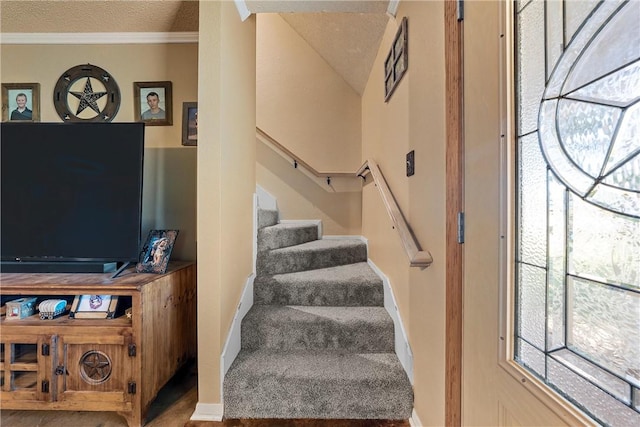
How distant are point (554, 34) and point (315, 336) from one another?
1624mm

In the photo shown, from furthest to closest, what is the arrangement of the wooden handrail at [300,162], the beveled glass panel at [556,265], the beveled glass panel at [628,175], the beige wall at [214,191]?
the wooden handrail at [300,162] < the beige wall at [214,191] < the beveled glass panel at [556,265] < the beveled glass panel at [628,175]

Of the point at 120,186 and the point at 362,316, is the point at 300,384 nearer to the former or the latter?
the point at 362,316

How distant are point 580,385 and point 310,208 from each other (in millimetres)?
2441

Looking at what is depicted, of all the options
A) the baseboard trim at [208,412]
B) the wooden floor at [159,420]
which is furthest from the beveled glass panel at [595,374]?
the baseboard trim at [208,412]

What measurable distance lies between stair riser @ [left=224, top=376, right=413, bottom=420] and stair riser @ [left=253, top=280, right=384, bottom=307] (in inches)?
21.7

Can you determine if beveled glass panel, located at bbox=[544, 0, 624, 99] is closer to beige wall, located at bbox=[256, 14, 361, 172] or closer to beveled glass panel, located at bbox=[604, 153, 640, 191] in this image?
beveled glass panel, located at bbox=[604, 153, 640, 191]

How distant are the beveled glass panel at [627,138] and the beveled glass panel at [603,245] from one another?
89 mm

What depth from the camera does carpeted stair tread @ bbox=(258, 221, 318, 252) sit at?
7.33ft

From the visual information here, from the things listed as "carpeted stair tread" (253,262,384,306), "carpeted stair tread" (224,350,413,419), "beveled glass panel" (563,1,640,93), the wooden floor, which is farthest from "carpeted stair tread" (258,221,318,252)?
"beveled glass panel" (563,1,640,93)

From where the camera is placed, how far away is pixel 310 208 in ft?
9.43

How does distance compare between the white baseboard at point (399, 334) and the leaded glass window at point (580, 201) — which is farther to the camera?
the white baseboard at point (399, 334)

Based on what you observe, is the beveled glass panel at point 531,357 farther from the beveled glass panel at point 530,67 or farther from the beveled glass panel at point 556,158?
the beveled glass panel at point 530,67

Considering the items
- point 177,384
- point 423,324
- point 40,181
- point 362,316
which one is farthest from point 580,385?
point 40,181

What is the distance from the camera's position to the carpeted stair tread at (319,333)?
1597 millimetres
